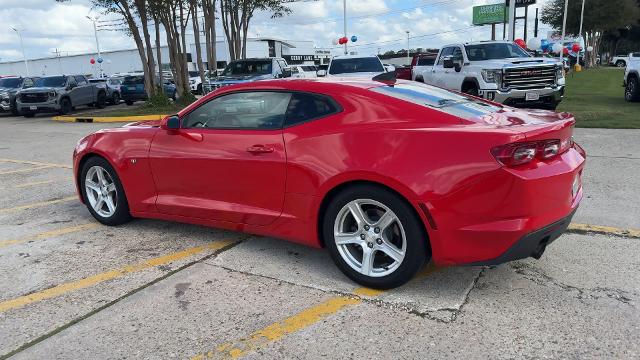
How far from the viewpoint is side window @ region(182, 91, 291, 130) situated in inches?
161

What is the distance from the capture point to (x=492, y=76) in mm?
12242

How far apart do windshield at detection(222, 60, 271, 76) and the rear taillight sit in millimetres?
13676

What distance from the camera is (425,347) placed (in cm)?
294

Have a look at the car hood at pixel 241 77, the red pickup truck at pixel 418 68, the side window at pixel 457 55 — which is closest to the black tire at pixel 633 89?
the side window at pixel 457 55

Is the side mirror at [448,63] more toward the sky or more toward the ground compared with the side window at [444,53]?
more toward the ground

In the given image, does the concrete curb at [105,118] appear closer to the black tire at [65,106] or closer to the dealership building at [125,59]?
the black tire at [65,106]

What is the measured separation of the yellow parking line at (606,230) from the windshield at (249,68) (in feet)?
41.6

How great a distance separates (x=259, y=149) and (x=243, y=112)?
50cm

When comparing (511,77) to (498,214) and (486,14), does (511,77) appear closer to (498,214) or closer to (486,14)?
(498,214)

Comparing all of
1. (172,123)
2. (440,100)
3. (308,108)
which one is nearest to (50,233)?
(172,123)

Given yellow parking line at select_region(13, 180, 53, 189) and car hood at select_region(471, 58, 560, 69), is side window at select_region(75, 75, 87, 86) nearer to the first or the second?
yellow parking line at select_region(13, 180, 53, 189)

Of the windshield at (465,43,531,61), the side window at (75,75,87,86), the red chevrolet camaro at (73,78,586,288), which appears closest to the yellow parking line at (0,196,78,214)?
the red chevrolet camaro at (73,78,586,288)

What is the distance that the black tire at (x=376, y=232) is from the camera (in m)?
3.37

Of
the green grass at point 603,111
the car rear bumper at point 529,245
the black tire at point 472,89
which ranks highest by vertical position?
the black tire at point 472,89
